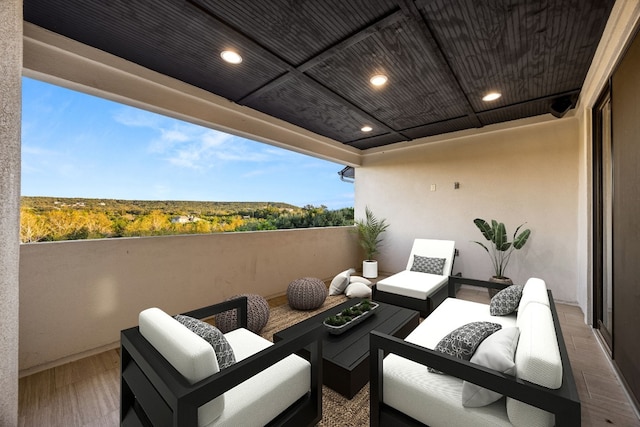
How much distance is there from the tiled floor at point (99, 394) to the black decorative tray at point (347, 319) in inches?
62.8

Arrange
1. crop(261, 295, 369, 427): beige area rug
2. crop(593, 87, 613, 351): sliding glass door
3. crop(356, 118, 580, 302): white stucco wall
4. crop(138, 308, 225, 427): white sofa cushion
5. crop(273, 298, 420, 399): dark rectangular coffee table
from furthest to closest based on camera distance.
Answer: crop(356, 118, 580, 302): white stucco wall, crop(593, 87, 613, 351): sliding glass door, crop(273, 298, 420, 399): dark rectangular coffee table, crop(261, 295, 369, 427): beige area rug, crop(138, 308, 225, 427): white sofa cushion

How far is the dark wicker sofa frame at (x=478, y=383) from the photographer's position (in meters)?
0.98

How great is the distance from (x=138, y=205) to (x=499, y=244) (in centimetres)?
521

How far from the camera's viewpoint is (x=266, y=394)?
4.39 feet

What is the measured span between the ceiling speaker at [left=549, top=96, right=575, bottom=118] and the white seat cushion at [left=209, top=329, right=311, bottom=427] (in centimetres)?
459

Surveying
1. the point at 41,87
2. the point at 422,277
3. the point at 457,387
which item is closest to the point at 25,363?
the point at 41,87

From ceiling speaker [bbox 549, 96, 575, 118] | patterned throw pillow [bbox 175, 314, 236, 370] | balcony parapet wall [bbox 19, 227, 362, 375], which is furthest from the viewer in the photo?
ceiling speaker [bbox 549, 96, 575, 118]

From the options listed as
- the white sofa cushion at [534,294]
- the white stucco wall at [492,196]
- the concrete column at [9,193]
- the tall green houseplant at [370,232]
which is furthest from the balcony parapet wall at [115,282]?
the white sofa cushion at [534,294]

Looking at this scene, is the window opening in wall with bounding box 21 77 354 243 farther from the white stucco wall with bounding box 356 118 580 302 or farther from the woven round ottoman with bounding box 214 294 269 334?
the white stucco wall with bounding box 356 118 580 302

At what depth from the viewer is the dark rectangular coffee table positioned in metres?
1.86

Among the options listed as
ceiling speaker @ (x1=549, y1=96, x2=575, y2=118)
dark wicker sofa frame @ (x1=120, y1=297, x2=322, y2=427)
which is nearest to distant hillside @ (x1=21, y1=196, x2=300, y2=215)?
dark wicker sofa frame @ (x1=120, y1=297, x2=322, y2=427)

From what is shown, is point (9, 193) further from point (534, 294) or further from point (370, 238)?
point (370, 238)

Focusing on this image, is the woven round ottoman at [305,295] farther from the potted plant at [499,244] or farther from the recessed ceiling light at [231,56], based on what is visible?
the recessed ceiling light at [231,56]

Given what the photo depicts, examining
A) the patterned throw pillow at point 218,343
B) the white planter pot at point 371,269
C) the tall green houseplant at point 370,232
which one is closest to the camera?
the patterned throw pillow at point 218,343
